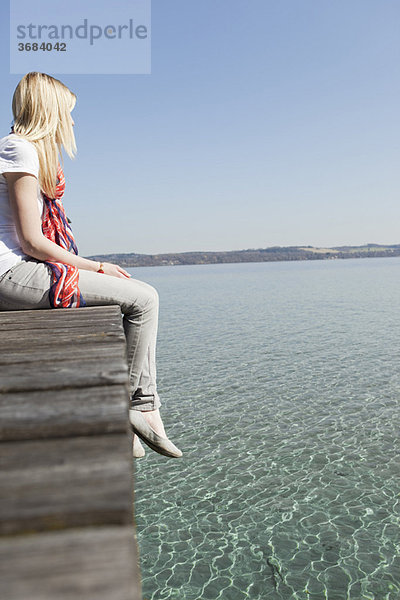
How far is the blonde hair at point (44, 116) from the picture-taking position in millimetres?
2738

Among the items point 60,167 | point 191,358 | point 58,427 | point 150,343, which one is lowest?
point 191,358

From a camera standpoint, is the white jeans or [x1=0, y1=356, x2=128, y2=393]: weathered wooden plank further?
the white jeans

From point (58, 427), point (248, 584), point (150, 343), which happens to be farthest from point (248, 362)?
point (58, 427)

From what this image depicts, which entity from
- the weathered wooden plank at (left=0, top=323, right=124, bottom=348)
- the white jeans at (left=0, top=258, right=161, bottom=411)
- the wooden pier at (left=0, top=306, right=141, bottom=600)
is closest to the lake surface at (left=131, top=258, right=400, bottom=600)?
the white jeans at (left=0, top=258, right=161, bottom=411)

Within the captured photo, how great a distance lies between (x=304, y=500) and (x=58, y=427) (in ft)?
17.8

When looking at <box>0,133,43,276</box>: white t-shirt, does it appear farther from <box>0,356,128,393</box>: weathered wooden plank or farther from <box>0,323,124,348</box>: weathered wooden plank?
<box>0,356,128,393</box>: weathered wooden plank

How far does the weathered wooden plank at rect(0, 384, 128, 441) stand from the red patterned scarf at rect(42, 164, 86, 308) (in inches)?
61.1

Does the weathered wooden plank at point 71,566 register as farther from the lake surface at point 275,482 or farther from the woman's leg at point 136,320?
the lake surface at point 275,482

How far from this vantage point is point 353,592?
4238 mm

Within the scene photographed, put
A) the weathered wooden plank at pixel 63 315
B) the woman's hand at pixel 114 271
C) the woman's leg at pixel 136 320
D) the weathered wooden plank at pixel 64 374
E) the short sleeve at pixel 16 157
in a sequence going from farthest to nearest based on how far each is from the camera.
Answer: the woman's hand at pixel 114 271
the woman's leg at pixel 136 320
the short sleeve at pixel 16 157
the weathered wooden plank at pixel 63 315
the weathered wooden plank at pixel 64 374

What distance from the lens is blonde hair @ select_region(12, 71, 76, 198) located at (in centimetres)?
274

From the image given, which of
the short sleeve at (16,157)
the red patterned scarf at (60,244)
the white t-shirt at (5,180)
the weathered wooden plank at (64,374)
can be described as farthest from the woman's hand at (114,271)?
the weathered wooden plank at (64,374)

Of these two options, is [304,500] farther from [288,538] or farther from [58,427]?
[58,427]

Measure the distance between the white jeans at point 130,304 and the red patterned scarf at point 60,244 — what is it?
0.15ft
